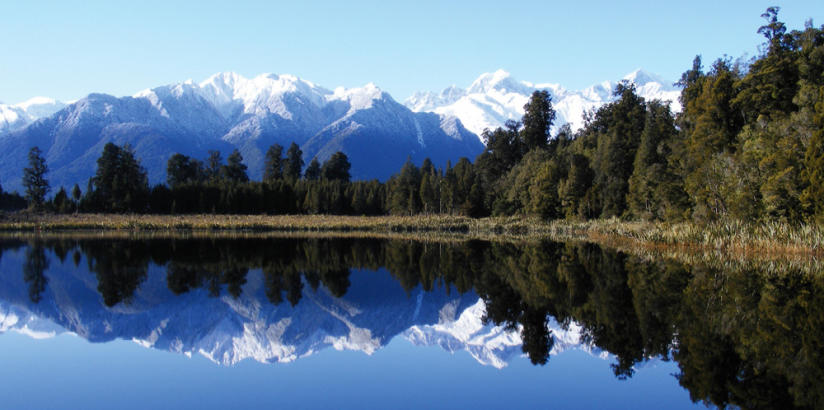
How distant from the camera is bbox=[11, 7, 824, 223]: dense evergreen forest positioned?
36562 millimetres

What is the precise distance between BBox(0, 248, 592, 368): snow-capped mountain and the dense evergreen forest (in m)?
23.3

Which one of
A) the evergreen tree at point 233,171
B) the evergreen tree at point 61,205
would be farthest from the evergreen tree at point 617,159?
the evergreen tree at point 233,171

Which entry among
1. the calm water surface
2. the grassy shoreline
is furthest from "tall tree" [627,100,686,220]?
the calm water surface

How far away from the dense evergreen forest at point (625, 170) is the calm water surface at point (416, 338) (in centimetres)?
1292

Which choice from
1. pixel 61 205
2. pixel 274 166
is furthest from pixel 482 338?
pixel 274 166

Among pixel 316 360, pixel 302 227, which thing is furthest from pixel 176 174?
pixel 316 360

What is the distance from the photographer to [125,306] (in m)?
18.1

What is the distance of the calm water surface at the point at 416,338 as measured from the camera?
1000cm

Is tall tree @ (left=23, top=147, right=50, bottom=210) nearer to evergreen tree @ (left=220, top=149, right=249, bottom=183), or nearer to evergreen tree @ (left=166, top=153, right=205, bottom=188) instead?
evergreen tree @ (left=166, top=153, right=205, bottom=188)

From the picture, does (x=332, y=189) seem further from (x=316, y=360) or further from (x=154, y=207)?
(x=316, y=360)

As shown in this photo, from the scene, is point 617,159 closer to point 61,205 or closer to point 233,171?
point 61,205

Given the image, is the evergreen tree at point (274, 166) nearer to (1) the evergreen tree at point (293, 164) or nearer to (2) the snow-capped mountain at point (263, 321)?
(1) the evergreen tree at point (293, 164)

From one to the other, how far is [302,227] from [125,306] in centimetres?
5535

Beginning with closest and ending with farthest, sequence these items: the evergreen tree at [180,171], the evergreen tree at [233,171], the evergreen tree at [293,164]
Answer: the evergreen tree at [180,171] < the evergreen tree at [233,171] < the evergreen tree at [293,164]
